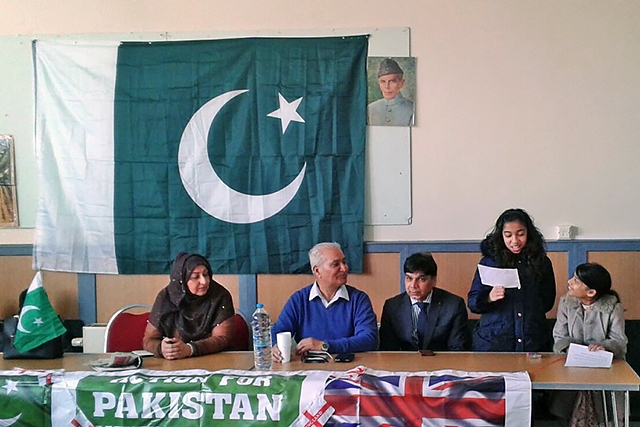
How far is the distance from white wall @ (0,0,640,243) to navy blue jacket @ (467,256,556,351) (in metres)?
0.87

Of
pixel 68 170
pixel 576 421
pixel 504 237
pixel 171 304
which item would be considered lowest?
pixel 576 421

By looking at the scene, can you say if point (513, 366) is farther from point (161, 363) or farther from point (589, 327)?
point (161, 363)

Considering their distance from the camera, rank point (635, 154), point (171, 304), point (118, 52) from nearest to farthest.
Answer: point (171, 304) < point (635, 154) < point (118, 52)

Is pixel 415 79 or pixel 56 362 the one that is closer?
pixel 56 362

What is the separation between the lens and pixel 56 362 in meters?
2.75

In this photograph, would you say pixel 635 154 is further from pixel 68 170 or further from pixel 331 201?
pixel 68 170

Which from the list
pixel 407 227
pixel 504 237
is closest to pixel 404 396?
pixel 504 237

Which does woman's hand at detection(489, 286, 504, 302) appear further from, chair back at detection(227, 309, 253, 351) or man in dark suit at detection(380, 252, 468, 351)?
chair back at detection(227, 309, 253, 351)

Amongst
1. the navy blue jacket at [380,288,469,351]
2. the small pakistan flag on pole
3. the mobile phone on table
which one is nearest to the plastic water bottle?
the mobile phone on table

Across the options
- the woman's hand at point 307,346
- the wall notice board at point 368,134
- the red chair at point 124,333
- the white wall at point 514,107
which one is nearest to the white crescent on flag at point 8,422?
the red chair at point 124,333

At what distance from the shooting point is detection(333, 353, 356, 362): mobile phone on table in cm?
265

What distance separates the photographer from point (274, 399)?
7.72ft

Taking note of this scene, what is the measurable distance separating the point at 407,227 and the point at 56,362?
2.09m

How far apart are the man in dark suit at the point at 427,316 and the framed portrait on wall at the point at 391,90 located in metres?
1.16
